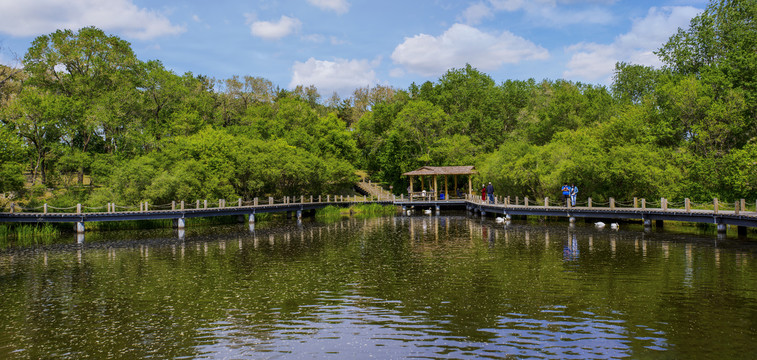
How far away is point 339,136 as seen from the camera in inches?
2544

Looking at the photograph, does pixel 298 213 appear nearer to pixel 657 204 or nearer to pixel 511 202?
pixel 511 202

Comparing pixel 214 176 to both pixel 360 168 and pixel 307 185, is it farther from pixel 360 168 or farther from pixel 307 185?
pixel 360 168

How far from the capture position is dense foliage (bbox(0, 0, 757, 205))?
32969 mm

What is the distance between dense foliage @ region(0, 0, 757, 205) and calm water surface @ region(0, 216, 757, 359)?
10913mm

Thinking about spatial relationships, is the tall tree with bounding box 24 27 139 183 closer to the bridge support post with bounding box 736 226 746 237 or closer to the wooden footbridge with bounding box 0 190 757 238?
the wooden footbridge with bounding box 0 190 757 238

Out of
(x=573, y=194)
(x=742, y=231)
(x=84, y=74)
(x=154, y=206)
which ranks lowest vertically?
(x=742, y=231)

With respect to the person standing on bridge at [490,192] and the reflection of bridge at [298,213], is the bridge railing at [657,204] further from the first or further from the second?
the person standing on bridge at [490,192]

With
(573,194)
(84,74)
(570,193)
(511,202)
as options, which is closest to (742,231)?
(573,194)

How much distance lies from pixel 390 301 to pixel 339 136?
51.7 meters

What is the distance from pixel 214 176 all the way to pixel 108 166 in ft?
32.4

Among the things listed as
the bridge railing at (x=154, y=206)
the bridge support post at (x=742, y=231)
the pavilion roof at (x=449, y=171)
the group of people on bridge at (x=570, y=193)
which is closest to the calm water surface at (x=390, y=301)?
the bridge support post at (x=742, y=231)

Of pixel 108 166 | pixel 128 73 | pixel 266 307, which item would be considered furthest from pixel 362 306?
pixel 128 73

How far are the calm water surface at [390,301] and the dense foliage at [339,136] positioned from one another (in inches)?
430

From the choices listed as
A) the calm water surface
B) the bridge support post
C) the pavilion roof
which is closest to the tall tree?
the calm water surface
